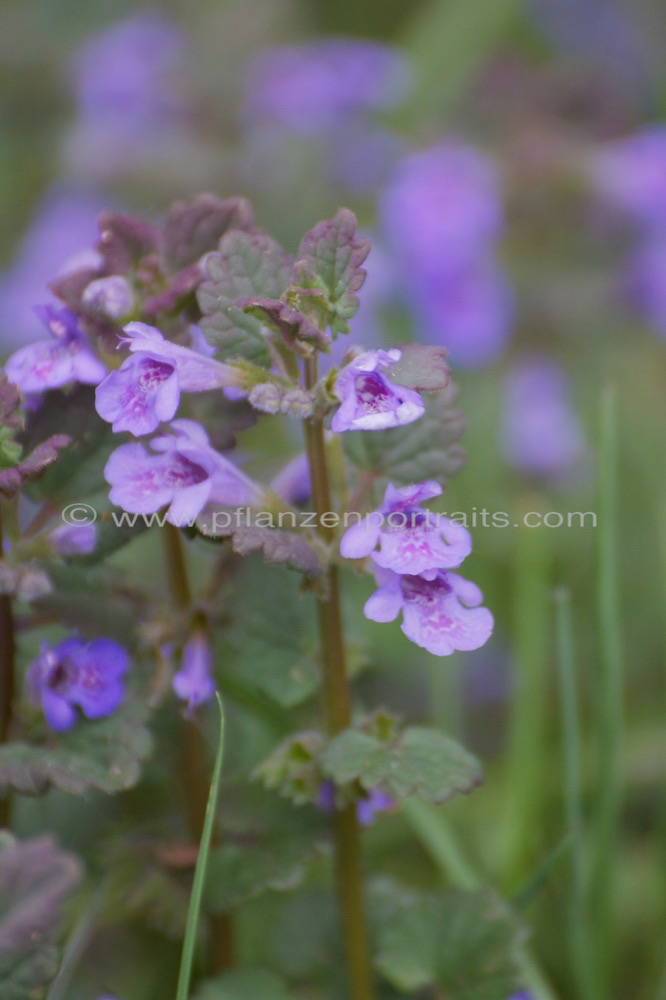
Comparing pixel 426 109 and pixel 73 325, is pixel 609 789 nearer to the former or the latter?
pixel 73 325

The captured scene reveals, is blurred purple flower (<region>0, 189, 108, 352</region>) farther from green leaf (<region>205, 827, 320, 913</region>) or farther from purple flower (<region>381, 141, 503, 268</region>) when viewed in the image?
green leaf (<region>205, 827, 320, 913</region>)

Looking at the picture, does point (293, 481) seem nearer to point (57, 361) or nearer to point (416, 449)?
point (416, 449)

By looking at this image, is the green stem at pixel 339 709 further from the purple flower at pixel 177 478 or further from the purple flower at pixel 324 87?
the purple flower at pixel 324 87

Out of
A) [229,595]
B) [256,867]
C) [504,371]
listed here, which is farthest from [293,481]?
[504,371]

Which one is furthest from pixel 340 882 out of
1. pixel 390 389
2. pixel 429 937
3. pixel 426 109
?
pixel 426 109

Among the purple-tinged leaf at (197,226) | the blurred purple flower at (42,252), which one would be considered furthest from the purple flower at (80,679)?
the blurred purple flower at (42,252)
